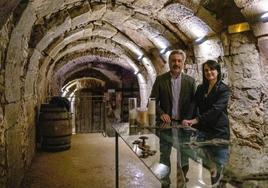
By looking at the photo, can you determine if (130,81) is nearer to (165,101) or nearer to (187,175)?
(165,101)

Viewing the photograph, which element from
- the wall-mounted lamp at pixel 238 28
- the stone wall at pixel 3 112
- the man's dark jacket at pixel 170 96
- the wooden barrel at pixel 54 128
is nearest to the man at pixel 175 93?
the man's dark jacket at pixel 170 96

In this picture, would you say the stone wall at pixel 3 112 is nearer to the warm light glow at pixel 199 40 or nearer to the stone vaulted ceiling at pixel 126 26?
the stone vaulted ceiling at pixel 126 26

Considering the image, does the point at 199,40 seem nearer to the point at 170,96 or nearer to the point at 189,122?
the point at 170,96

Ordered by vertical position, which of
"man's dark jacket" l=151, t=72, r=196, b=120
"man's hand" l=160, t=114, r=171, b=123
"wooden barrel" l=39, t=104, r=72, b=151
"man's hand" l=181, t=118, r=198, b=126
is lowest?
"wooden barrel" l=39, t=104, r=72, b=151

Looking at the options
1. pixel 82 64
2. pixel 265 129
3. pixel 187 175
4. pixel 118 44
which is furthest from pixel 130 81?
pixel 187 175

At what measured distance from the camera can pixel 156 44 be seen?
Answer: 17.0 ft

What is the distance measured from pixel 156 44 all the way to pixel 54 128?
220 cm

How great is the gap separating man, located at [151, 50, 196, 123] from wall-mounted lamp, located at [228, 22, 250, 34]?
965 millimetres

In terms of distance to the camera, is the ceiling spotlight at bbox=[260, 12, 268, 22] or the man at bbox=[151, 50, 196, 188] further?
the ceiling spotlight at bbox=[260, 12, 268, 22]

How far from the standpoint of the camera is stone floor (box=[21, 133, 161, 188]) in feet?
10.9

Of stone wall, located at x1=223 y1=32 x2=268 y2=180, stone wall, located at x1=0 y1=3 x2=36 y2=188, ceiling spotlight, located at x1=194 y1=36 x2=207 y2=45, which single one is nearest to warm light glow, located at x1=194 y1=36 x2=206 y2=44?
ceiling spotlight, located at x1=194 y1=36 x2=207 y2=45

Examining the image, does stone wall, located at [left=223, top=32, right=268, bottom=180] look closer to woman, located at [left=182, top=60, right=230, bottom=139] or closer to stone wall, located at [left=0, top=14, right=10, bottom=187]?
woman, located at [left=182, top=60, right=230, bottom=139]

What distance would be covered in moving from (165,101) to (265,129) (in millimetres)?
1146

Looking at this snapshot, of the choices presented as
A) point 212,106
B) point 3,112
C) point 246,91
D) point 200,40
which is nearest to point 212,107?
point 212,106
